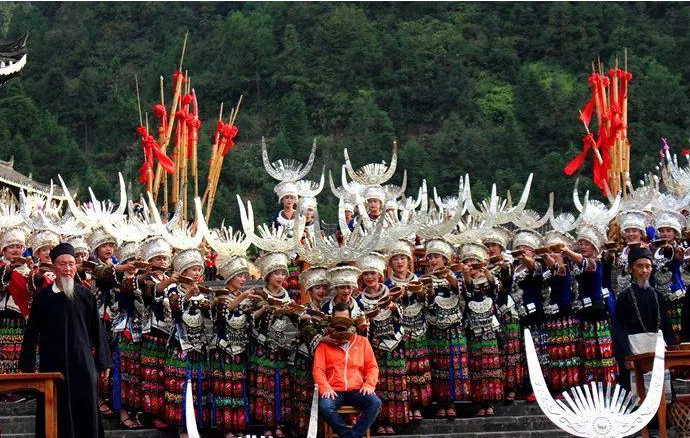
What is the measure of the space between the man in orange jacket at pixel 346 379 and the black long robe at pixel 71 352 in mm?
1700

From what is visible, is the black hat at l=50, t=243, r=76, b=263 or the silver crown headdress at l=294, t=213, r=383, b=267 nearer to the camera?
the black hat at l=50, t=243, r=76, b=263

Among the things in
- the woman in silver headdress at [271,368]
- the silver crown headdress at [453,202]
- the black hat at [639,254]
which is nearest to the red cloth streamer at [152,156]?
the silver crown headdress at [453,202]

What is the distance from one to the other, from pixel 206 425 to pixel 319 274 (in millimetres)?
1577

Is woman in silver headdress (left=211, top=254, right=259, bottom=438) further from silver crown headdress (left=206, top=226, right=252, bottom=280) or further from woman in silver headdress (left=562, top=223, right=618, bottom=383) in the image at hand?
woman in silver headdress (left=562, top=223, right=618, bottom=383)

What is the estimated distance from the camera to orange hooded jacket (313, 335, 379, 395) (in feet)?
37.4

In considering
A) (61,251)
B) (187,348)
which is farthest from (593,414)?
(187,348)

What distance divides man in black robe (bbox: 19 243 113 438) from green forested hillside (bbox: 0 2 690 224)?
22586 mm

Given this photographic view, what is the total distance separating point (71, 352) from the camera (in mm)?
10375

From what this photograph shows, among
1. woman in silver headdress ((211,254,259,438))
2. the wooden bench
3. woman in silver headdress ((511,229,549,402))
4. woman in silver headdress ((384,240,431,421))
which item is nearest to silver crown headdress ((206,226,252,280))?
woman in silver headdress ((211,254,259,438))

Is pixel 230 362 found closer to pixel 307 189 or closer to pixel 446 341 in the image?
pixel 446 341

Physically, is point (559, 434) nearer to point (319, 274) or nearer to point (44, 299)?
point (319, 274)

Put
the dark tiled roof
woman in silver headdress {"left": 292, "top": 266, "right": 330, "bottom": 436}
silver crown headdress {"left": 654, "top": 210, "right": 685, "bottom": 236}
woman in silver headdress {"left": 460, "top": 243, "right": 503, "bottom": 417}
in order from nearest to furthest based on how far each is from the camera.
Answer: woman in silver headdress {"left": 292, "top": 266, "right": 330, "bottom": 436}, woman in silver headdress {"left": 460, "top": 243, "right": 503, "bottom": 417}, silver crown headdress {"left": 654, "top": 210, "right": 685, "bottom": 236}, the dark tiled roof

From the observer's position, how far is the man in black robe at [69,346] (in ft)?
33.8

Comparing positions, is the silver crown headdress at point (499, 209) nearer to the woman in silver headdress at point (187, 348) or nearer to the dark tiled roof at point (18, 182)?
the woman in silver headdress at point (187, 348)
